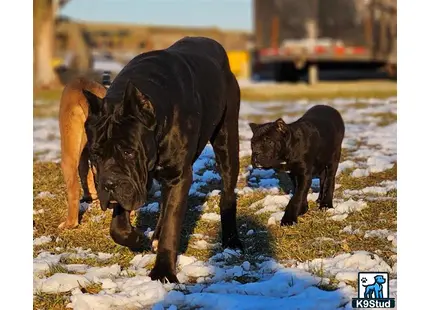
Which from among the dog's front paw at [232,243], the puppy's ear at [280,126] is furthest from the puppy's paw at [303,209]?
the dog's front paw at [232,243]

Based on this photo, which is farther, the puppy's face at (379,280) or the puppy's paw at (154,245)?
the puppy's paw at (154,245)

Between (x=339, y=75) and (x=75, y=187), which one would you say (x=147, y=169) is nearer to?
(x=75, y=187)

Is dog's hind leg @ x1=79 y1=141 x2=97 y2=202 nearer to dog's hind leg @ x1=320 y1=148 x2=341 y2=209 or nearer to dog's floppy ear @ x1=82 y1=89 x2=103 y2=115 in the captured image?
dog's hind leg @ x1=320 y1=148 x2=341 y2=209

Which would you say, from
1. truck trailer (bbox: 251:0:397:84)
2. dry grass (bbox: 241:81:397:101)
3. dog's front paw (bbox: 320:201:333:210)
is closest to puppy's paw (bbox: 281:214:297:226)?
dog's front paw (bbox: 320:201:333:210)

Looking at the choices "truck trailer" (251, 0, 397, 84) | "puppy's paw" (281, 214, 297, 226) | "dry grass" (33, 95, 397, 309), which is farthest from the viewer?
"truck trailer" (251, 0, 397, 84)

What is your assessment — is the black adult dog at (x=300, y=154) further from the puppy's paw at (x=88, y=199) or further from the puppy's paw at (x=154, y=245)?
the puppy's paw at (x=88, y=199)

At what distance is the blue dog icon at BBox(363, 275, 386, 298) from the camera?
4262 millimetres

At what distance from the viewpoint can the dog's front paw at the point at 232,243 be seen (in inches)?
217

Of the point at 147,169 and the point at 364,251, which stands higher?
the point at 147,169

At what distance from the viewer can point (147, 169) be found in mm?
4262
